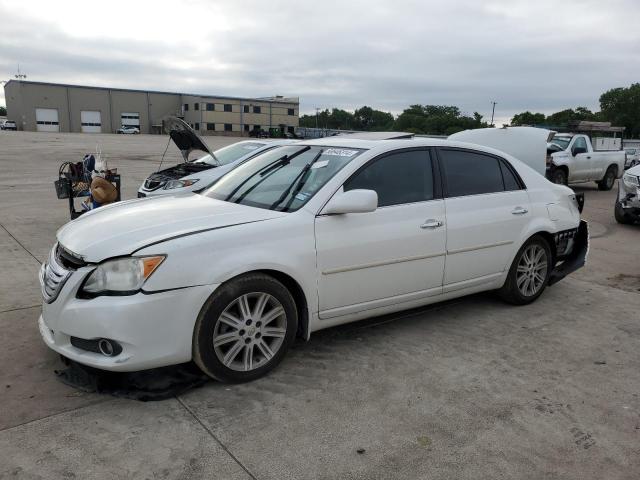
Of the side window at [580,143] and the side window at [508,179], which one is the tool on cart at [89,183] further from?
the side window at [580,143]

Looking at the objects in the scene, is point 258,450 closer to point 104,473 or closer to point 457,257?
point 104,473

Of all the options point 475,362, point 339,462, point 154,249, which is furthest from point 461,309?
point 154,249

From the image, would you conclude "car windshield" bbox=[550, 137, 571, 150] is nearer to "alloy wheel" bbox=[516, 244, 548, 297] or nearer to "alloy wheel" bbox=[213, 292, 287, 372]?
"alloy wheel" bbox=[516, 244, 548, 297]

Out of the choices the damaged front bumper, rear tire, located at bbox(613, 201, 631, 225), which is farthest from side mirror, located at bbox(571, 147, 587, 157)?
the damaged front bumper

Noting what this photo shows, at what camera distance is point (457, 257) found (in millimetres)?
4488

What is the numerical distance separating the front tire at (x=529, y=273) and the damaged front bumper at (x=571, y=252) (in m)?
0.20

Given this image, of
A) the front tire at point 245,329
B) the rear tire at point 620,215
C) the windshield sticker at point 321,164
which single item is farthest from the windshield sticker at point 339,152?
the rear tire at point 620,215

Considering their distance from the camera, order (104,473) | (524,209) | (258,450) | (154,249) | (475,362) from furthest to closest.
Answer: (524,209), (475,362), (154,249), (258,450), (104,473)

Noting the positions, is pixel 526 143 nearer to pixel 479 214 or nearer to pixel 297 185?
pixel 479 214

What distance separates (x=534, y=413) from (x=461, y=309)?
6.21 feet

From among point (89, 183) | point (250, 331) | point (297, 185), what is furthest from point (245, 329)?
point (89, 183)

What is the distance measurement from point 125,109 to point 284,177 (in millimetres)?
92264

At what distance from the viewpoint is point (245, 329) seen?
3.44 metres

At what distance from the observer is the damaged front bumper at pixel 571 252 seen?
546 cm
